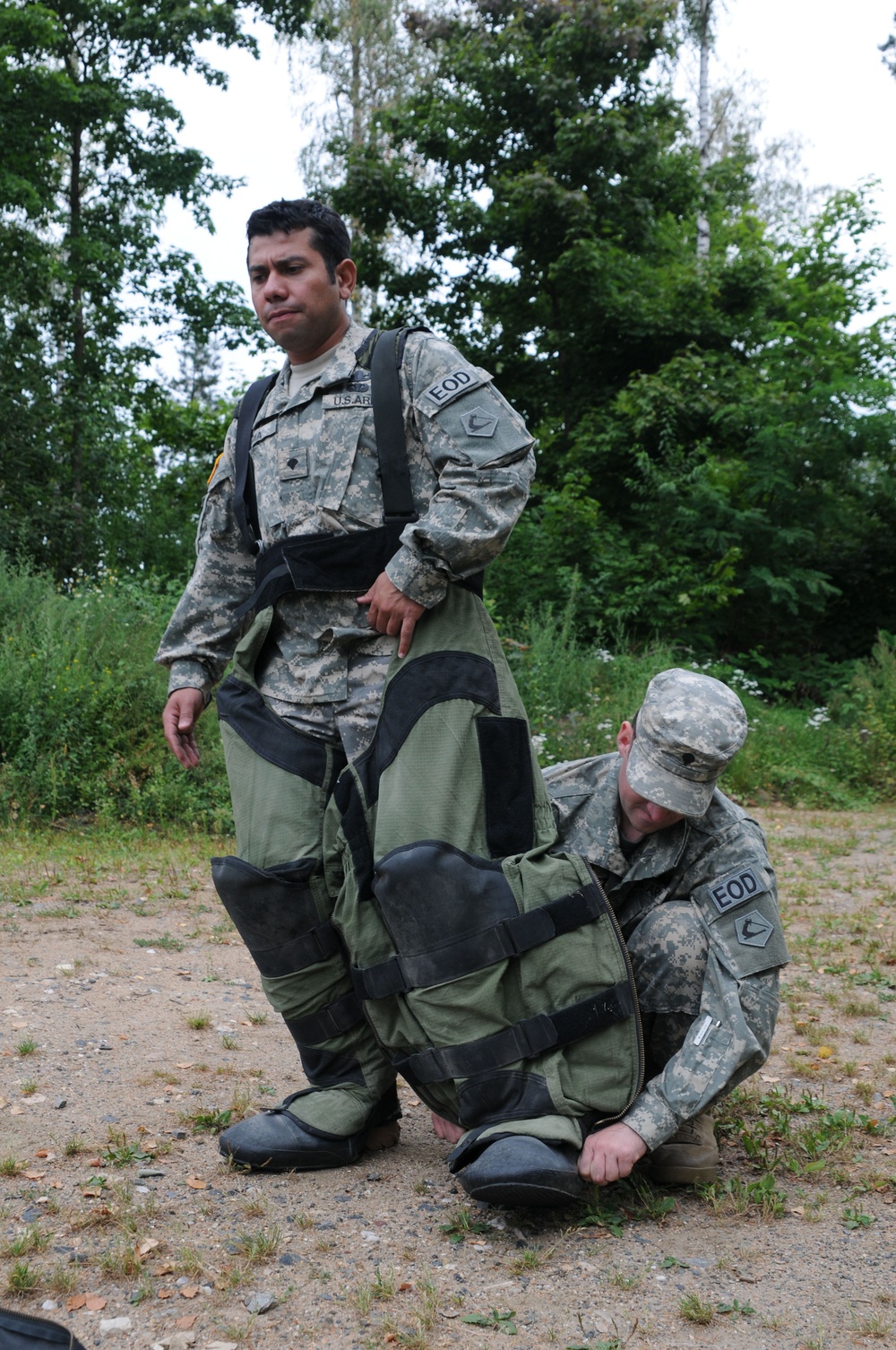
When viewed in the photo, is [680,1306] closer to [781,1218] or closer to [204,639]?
[781,1218]

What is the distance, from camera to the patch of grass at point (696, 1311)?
2088mm

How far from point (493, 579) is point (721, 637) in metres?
3.23

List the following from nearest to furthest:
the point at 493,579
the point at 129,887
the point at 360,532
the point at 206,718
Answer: the point at 360,532 → the point at 129,887 → the point at 206,718 → the point at 493,579

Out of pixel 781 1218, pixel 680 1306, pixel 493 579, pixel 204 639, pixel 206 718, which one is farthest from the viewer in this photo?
pixel 493 579

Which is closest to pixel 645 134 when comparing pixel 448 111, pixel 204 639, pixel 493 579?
pixel 448 111

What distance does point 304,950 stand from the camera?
268 cm

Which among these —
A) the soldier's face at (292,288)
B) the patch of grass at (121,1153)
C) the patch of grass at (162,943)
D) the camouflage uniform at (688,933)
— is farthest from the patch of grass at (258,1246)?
the patch of grass at (162,943)

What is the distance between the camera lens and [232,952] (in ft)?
16.0

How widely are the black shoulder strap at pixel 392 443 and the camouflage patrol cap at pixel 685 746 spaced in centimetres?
71

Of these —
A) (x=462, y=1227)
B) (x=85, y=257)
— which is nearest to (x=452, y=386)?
(x=462, y=1227)

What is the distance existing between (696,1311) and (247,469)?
2.04 m

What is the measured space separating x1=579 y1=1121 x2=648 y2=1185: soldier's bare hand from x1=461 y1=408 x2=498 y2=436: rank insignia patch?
4.90ft

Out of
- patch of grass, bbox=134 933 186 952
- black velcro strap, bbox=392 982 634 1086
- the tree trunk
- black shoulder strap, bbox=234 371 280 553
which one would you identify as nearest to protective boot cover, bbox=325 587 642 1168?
black velcro strap, bbox=392 982 634 1086

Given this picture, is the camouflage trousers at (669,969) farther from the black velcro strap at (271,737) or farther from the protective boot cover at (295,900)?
the black velcro strap at (271,737)
